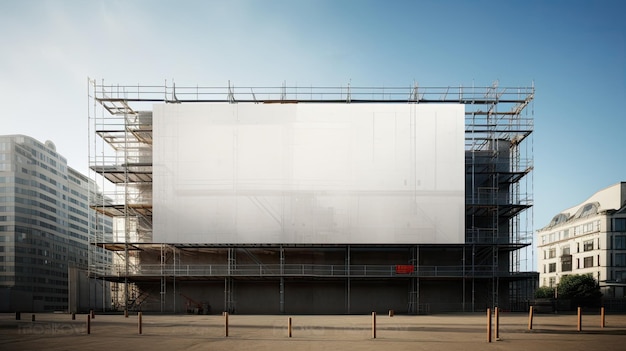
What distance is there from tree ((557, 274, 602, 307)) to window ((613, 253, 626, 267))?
16279 mm

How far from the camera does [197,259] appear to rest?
36.7 meters

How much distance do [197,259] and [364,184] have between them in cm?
1370

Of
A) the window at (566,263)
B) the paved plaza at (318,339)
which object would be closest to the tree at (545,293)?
the window at (566,263)

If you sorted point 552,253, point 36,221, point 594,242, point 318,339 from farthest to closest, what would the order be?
1. point 36,221
2. point 552,253
3. point 594,242
4. point 318,339

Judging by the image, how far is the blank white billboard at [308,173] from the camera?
114ft

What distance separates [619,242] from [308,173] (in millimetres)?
45080

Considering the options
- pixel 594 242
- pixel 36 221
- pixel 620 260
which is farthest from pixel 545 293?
pixel 36 221

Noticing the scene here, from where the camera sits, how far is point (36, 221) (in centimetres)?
7962

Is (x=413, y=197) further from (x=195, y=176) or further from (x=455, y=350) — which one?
(x=455, y=350)

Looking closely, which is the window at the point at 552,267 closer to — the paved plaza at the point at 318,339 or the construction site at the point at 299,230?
the construction site at the point at 299,230

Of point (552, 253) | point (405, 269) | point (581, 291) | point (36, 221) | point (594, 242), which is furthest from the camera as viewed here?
point (36, 221)

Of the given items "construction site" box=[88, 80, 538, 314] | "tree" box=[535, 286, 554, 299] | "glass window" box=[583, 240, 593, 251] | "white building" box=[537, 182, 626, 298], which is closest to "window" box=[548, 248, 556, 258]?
"white building" box=[537, 182, 626, 298]

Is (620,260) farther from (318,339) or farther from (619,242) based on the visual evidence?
(318,339)

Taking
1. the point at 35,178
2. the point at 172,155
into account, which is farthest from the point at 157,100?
the point at 35,178
